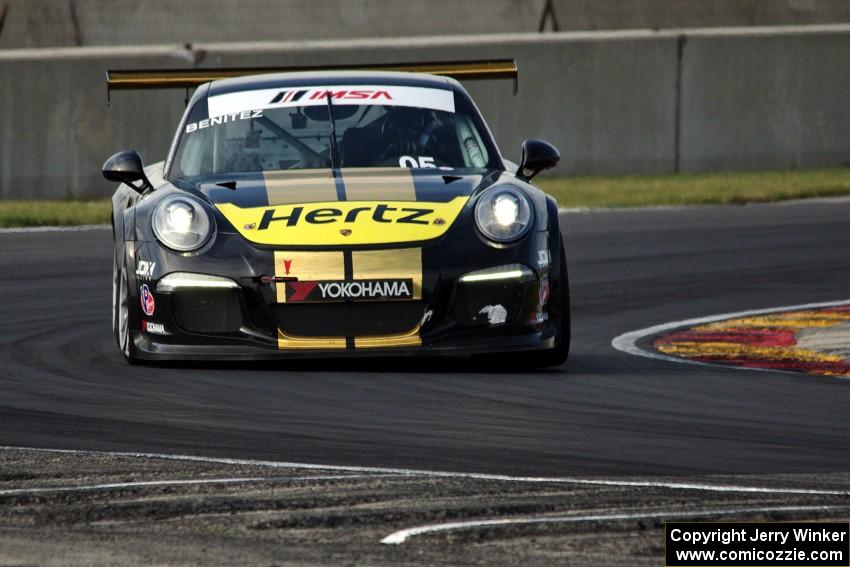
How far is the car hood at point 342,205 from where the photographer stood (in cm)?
773

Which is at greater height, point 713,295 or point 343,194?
point 343,194

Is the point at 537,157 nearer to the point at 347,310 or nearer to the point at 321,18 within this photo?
the point at 347,310

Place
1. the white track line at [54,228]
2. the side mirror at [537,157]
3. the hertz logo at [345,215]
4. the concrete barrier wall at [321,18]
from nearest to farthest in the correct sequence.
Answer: the hertz logo at [345,215]
the side mirror at [537,157]
the white track line at [54,228]
the concrete barrier wall at [321,18]

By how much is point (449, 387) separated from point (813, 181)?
36.0ft

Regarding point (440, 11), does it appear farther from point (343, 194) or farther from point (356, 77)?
point (343, 194)

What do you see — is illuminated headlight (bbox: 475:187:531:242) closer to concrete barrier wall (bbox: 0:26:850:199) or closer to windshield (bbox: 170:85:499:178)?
windshield (bbox: 170:85:499:178)

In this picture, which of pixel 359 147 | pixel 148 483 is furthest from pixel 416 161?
pixel 148 483

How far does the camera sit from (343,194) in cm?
803

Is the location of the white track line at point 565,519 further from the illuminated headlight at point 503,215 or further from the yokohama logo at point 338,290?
the illuminated headlight at point 503,215

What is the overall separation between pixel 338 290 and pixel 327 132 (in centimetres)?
140

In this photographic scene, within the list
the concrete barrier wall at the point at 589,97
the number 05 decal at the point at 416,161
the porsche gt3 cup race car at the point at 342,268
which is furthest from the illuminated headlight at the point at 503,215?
the concrete barrier wall at the point at 589,97

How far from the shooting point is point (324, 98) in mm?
9031

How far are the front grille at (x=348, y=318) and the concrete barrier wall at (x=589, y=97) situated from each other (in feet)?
31.3

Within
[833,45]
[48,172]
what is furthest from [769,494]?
[833,45]
